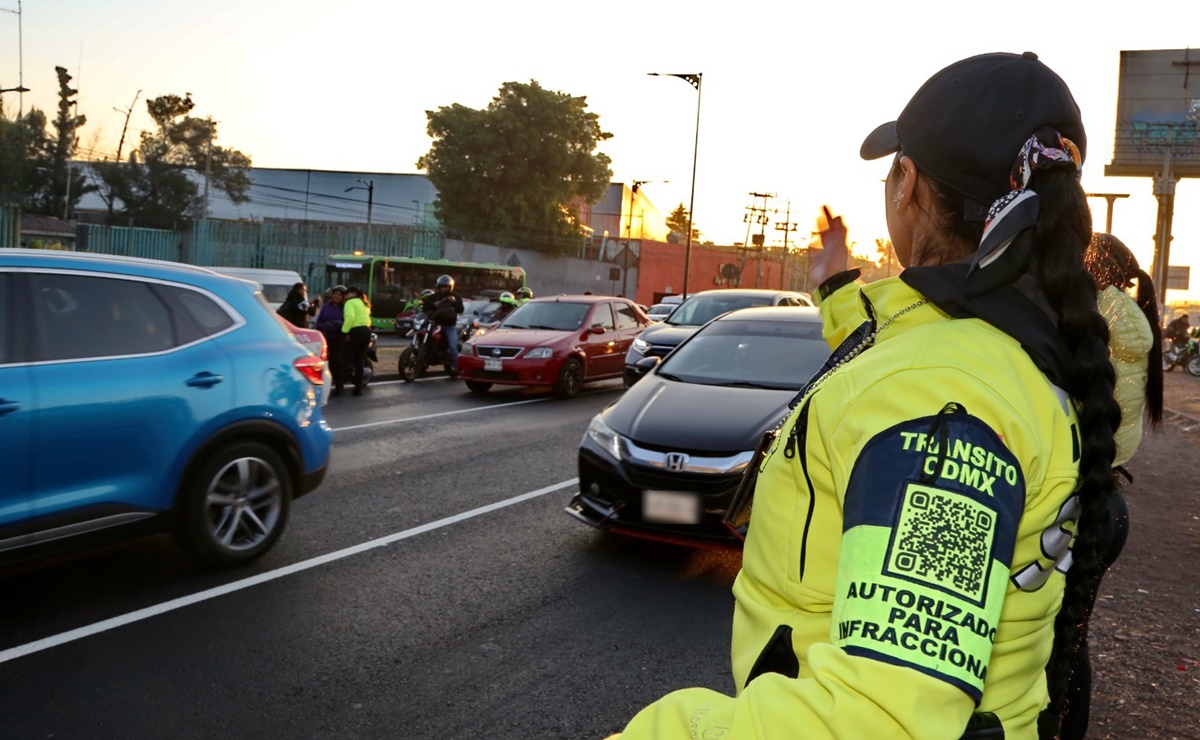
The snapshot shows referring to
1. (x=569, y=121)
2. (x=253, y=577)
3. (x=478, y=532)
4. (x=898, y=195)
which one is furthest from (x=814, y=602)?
(x=569, y=121)

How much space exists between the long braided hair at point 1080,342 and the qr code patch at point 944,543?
0.95ft

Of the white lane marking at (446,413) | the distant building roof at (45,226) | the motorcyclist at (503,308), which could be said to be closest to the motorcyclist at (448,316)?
the white lane marking at (446,413)

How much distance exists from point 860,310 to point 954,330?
0.98ft

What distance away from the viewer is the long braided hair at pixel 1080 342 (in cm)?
121

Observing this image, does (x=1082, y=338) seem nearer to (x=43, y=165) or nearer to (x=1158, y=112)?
(x=1158, y=112)

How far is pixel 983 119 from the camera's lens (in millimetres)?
1256

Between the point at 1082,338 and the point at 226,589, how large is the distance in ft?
16.6

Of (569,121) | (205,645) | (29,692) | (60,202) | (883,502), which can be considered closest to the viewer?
(883,502)

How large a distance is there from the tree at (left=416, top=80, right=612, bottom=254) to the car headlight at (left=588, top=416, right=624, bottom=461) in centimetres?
5235

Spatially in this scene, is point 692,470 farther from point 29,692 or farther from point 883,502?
point 883,502

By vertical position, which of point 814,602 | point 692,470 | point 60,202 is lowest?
point 692,470

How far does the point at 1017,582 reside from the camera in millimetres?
1127

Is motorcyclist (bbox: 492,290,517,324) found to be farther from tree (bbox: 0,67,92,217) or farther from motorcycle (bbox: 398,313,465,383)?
tree (bbox: 0,67,92,217)

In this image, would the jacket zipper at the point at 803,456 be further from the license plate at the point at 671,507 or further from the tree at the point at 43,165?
the tree at the point at 43,165
